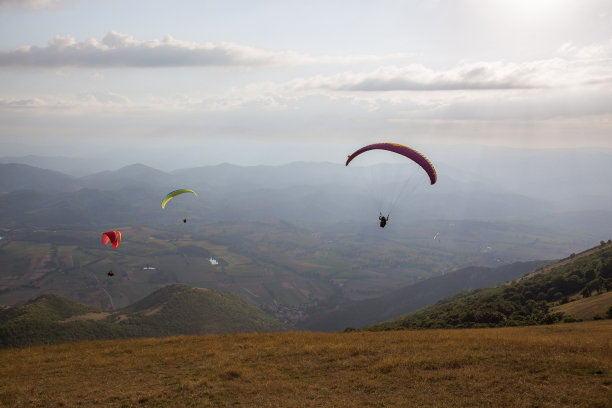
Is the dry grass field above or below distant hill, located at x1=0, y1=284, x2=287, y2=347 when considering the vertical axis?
above

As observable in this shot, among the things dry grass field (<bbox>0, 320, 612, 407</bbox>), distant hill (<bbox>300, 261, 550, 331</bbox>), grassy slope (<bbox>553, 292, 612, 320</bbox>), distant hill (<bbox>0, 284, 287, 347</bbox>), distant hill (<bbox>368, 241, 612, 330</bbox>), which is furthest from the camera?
distant hill (<bbox>300, 261, 550, 331</bbox>)

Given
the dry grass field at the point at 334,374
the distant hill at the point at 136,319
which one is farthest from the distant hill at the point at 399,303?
the dry grass field at the point at 334,374

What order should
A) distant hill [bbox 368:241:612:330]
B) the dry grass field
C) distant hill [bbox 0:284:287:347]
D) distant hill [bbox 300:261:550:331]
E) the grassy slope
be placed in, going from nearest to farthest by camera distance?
the dry grass field < the grassy slope < distant hill [bbox 368:241:612:330] < distant hill [bbox 0:284:287:347] < distant hill [bbox 300:261:550:331]

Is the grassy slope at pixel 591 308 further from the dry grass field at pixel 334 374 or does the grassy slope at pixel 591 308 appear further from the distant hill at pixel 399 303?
the distant hill at pixel 399 303

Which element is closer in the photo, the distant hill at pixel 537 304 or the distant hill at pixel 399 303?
the distant hill at pixel 537 304

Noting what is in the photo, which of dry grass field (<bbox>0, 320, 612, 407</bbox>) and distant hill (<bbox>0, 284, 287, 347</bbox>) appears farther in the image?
distant hill (<bbox>0, 284, 287, 347</bbox>)

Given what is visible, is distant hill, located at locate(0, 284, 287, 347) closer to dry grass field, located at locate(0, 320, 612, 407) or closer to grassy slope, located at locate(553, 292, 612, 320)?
dry grass field, located at locate(0, 320, 612, 407)

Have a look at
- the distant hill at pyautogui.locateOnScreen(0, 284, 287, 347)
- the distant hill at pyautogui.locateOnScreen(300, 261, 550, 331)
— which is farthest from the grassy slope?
the distant hill at pyautogui.locateOnScreen(300, 261, 550, 331)
